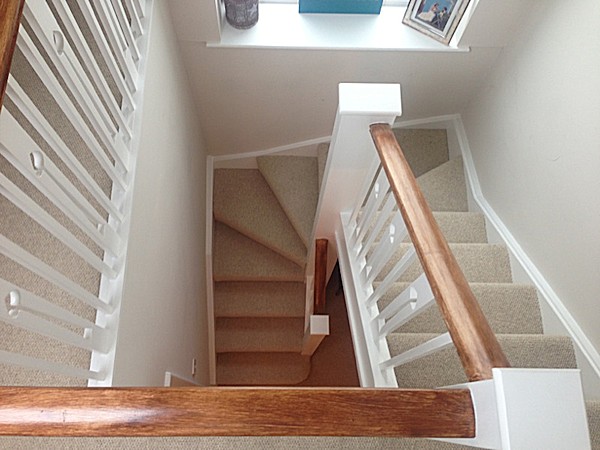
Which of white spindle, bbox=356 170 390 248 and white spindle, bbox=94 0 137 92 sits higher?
white spindle, bbox=94 0 137 92

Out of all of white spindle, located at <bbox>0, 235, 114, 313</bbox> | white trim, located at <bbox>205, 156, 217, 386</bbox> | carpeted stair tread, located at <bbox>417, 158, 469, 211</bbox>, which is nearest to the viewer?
white spindle, located at <bbox>0, 235, 114, 313</bbox>

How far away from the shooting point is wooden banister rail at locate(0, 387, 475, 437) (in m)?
0.76

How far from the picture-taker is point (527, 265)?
2488 millimetres

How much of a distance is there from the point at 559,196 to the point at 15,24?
2064 millimetres

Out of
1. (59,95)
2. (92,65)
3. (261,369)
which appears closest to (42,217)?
(59,95)

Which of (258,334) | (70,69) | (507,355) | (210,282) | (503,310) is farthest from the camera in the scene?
(258,334)

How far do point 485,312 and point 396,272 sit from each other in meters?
0.94

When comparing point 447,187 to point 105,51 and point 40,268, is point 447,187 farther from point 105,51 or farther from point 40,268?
point 40,268

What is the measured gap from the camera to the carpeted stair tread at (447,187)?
3.25 m

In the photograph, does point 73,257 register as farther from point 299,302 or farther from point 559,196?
point 299,302

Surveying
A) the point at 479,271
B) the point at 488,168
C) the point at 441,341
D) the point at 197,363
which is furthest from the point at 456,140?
the point at 441,341

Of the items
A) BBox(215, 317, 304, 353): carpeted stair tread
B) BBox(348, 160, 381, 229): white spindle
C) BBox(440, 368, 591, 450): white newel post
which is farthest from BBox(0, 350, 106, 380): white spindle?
BBox(215, 317, 304, 353): carpeted stair tread

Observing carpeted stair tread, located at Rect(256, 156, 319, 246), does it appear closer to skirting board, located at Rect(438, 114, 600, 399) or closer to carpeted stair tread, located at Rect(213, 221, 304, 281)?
carpeted stair tread, located at Rect(213, 221, 304, 281)

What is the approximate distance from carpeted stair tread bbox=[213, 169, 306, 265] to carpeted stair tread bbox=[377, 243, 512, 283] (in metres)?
1.17
